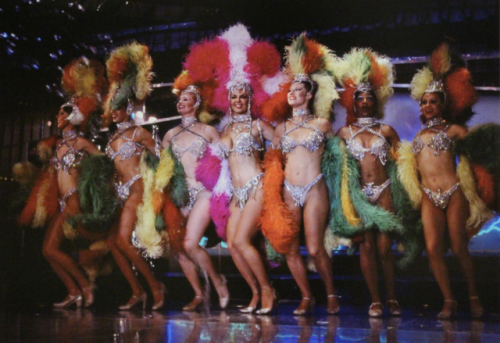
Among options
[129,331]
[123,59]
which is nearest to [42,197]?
[123,59]

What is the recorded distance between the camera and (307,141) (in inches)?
186

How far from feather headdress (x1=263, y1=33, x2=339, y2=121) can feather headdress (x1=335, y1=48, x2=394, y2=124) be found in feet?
0.39

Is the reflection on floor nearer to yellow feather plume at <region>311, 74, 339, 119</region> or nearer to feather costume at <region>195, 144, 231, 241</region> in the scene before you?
feather costume at <region>195, 144, 231, 241</region>

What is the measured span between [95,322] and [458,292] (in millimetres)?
3466

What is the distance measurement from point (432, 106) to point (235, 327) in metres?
2.34

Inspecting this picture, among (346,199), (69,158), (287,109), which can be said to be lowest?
(346,199)

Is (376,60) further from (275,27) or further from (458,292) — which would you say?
Answer: (458,292)

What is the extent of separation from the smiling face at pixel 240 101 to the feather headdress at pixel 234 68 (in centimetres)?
5

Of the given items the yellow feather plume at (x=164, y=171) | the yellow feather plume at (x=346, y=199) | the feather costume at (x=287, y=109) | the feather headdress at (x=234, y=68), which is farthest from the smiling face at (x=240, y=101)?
the yellow feather plume at (x=346, y=199)

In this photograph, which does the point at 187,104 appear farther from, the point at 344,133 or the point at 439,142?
the point at 439,142

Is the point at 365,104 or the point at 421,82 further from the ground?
the point at 421,82

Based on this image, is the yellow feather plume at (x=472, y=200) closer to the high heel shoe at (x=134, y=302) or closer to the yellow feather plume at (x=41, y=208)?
the high heel shoe at (x=134, y=302)

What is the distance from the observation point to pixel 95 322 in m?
4.27

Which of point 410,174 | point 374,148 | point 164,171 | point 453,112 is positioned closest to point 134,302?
point 164,171
